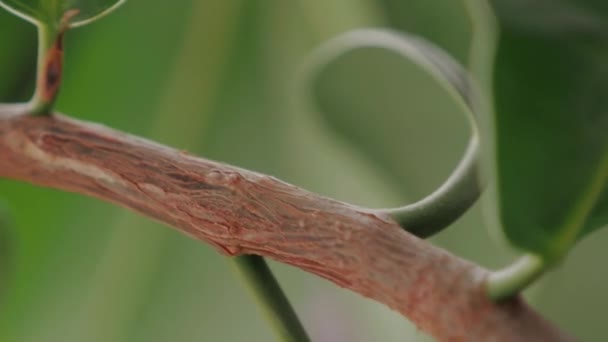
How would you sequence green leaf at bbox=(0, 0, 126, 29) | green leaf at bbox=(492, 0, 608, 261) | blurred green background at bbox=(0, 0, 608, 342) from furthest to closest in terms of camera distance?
1. blurred green background at bbox=(0, 0, 608, 342)
2. green leaf at bbox=(0, 0, 126, 29)
3. green leaf at bbox=(492, 0, 608, 261)

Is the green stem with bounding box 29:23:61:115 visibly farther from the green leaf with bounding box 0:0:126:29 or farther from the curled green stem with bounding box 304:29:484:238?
the curled green stem with bounding box 304:29:484:238

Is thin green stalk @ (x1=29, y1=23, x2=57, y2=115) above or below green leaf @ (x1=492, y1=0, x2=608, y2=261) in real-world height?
below

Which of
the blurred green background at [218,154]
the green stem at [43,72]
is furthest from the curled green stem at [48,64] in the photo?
the blurred green background at [218,154]

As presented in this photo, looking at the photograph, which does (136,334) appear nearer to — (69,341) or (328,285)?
(69,341)

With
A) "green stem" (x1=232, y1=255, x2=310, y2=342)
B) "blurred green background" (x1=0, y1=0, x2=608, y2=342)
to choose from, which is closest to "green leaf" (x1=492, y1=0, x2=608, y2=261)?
"green stem" (x1=232, y1=255, x2=310, y2=342)

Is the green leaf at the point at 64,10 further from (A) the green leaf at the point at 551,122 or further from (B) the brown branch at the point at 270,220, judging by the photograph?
(A) the green leaf at the point at 551,122

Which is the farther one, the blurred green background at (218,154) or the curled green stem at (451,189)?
the blurred green background at (218,154)

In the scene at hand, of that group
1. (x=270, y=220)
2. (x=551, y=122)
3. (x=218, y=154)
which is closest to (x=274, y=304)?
(x=270, y=220)

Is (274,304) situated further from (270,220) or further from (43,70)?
(43,70)
